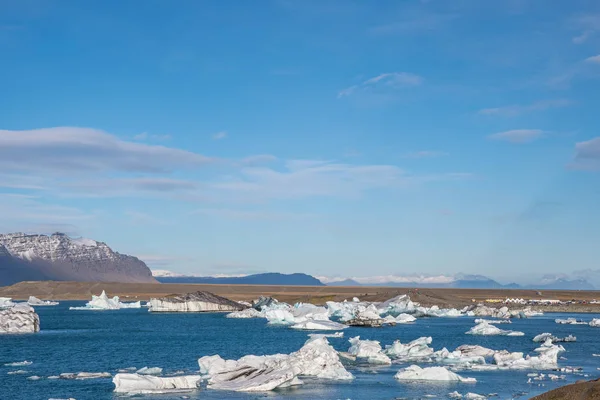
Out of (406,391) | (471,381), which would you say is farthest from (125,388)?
(471,381)

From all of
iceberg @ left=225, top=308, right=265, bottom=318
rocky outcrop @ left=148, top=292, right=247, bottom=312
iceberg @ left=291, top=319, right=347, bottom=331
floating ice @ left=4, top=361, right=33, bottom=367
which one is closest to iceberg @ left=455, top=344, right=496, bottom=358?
iceberg @ left=291, top=319, right=347, bottom=331

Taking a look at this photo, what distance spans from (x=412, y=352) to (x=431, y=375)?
35.7 ft

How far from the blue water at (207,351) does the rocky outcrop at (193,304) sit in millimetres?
22282

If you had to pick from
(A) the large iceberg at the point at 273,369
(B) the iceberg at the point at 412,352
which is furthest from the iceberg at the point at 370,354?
(A) the large iceberg at the point at 273,369

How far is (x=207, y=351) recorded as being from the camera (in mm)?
54938

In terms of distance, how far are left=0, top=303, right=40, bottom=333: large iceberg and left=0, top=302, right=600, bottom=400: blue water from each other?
1.75 meters

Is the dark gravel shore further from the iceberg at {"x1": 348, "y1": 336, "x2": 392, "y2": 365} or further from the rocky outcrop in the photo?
the rocky outcrop

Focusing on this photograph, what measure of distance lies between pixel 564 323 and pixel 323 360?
62.5m

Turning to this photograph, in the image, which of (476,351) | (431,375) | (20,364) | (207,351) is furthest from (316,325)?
(431,375)

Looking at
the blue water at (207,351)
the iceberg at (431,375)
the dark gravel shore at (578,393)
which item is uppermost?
the dark gravel shore at (578,393)

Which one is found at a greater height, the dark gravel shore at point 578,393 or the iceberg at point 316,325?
the dark gravel shore at point 578,393

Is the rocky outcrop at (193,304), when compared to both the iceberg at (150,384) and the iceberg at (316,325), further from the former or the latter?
the iceberg at (150,384)

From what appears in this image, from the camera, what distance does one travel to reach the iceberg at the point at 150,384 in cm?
3441

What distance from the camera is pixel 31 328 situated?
239 ft
